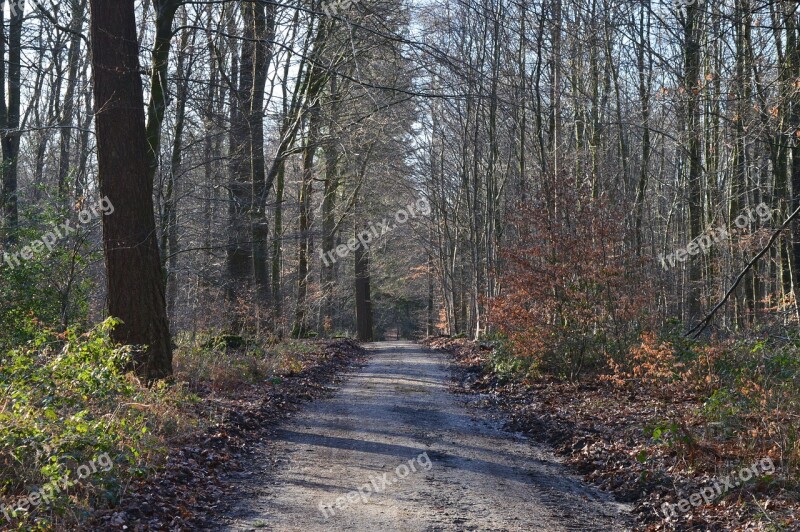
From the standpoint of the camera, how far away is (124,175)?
401 inches

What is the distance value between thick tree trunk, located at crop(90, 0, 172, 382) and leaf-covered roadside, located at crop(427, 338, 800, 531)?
5757 mm

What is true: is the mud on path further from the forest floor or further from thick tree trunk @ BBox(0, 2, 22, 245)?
thick tree trunk @ BBox(0, 2, 22, 245)

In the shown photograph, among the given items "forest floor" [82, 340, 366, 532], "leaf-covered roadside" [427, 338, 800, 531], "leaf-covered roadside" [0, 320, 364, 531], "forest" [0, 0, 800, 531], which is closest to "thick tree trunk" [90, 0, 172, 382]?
"forest" [0, 0, 800, 531]

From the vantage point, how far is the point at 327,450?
8.59 m

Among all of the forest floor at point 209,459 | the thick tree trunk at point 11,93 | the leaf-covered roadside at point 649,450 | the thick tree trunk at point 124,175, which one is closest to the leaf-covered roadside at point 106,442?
the forest floor at point 209,459

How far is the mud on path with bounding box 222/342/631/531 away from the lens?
19.6ft

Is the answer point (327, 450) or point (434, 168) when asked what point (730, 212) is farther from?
point (434, 168)

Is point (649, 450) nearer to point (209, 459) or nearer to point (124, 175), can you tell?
point (209, 459)

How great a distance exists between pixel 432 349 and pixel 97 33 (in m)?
20.5

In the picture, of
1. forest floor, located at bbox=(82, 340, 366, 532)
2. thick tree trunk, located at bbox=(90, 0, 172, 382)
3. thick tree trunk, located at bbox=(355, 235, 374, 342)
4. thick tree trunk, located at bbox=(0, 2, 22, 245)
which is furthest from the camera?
thick tree trunk, located at bbox=(355, 235, 374, 342)

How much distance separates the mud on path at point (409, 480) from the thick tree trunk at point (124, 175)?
2722 mm

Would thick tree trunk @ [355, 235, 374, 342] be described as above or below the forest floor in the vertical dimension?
above

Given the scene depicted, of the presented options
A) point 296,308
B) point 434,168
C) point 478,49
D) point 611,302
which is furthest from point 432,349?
point 611,302

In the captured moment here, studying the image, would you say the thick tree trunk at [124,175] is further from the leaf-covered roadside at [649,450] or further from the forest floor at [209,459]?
the leaf-covered roadside at [649,450]
